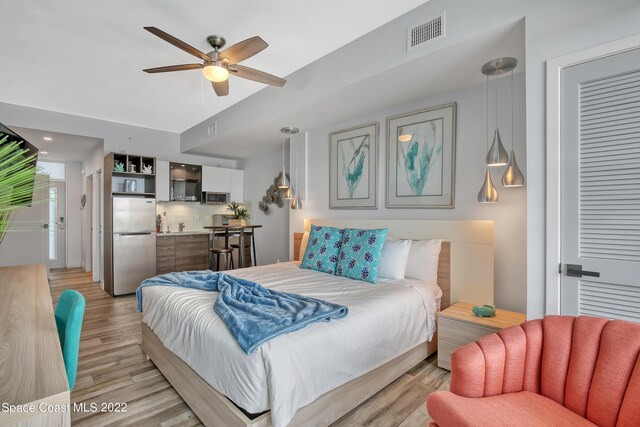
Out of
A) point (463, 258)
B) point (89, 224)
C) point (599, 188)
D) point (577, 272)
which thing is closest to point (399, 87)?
point (463, 258)

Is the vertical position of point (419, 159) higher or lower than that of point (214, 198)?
higher

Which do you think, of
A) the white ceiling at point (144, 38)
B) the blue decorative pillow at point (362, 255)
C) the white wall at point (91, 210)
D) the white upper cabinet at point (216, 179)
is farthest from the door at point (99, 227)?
the blue decorative pillow at point (362, 255)

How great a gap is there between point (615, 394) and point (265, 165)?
559 centimetres

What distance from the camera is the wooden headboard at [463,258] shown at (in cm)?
282

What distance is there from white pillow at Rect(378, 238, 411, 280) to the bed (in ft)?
0.39

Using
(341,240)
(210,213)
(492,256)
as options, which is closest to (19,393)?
(341,240)

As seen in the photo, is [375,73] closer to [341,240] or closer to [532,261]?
[341,240]

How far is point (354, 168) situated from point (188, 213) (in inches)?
152

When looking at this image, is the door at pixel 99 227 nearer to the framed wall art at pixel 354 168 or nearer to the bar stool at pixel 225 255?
the bar stool at pixel 225 255

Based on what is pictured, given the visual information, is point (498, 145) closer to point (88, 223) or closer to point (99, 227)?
point (99, 227)

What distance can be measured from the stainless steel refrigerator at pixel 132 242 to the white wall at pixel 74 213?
366cm

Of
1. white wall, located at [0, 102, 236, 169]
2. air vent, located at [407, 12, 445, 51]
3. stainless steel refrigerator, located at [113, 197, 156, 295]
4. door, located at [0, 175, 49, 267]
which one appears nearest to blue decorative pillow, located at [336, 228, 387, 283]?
air vent, located at [407, 12, 445, 51]

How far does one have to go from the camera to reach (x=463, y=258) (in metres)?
2.95

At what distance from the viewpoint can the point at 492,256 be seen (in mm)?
2793
